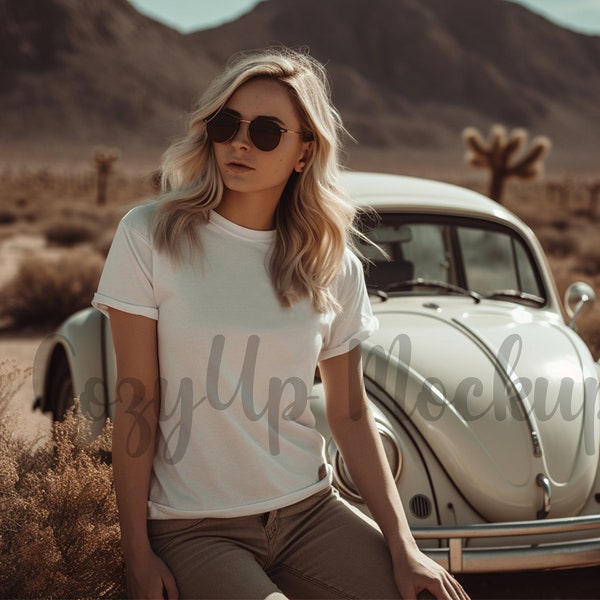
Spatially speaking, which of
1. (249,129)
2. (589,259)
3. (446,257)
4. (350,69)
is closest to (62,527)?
(249,129)

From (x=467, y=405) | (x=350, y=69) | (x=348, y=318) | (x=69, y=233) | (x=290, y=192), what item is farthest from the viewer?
(x=350, y=69)

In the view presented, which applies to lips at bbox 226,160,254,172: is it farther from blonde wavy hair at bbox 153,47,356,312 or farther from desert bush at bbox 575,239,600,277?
desert bush at bbox 575,239,600,277

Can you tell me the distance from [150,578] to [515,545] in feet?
5.52

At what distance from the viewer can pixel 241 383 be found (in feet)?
7.88

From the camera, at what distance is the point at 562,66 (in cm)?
15462

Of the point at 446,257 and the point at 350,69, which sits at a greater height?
the point at 350,69

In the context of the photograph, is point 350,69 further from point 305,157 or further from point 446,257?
point 305,157

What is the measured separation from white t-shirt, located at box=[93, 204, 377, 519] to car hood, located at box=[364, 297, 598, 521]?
1208mm

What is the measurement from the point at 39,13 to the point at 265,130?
119621 millimetres

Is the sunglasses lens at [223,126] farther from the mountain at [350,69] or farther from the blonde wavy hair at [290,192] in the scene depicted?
the mountain at [350,69]

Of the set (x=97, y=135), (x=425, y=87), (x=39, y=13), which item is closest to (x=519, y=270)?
(x=97, y=135)

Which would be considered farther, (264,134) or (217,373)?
(264,134)

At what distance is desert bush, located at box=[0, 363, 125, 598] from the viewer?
2.60m

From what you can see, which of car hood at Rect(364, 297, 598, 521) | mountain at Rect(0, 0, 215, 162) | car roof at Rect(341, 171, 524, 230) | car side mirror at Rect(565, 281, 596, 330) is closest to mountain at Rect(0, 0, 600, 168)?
mountain at Rect(0, 0, 215, 162)
